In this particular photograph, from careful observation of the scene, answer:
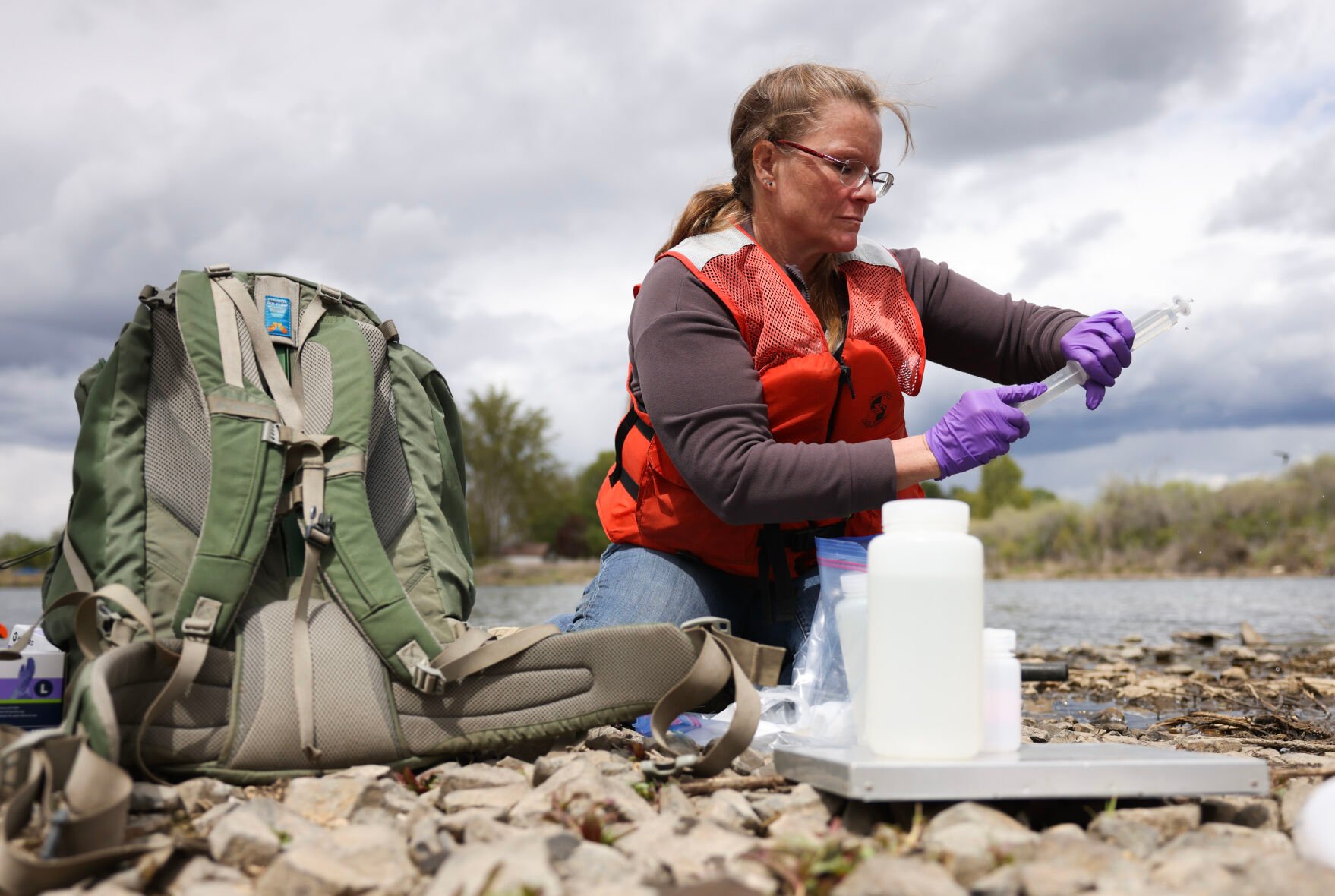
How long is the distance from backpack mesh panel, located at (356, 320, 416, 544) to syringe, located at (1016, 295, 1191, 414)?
1.64m

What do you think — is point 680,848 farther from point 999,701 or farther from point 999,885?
point 999,701

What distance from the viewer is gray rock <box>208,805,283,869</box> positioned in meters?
1.62

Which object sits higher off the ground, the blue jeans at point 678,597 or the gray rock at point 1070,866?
the blue jeans at point 678,597

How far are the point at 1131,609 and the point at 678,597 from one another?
11222 mm

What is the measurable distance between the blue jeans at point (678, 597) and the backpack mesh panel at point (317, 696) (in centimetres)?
87

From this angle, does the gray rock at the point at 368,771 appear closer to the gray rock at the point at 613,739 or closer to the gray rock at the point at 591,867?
the gray rock at the point at 613,739

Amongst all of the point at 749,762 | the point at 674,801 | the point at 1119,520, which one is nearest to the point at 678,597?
the point at 749,762

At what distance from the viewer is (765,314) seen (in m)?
2.93

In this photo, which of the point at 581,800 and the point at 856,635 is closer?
the point at 581,800

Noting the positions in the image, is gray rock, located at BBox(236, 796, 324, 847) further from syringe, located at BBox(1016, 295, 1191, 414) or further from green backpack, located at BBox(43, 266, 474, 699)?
syringe, located at BBox(1016, 295, 1191, 414)

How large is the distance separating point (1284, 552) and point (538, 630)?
25173mm

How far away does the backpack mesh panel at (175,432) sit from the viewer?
94.3 inches

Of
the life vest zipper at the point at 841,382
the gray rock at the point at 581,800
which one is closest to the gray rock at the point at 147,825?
the gray rock at the point at 581,800

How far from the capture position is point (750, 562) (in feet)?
10.3
